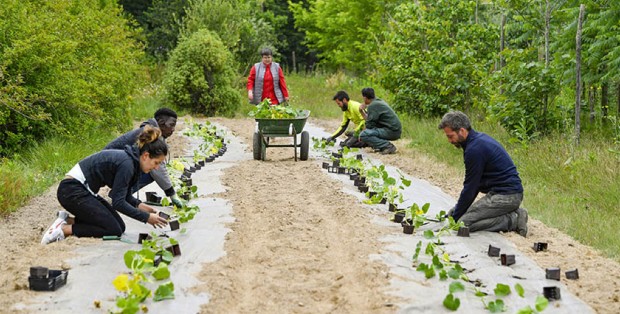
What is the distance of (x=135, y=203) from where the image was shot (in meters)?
8.10

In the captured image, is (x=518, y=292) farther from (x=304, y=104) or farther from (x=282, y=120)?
(x=304, y=104)

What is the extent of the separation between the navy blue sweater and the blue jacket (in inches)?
123

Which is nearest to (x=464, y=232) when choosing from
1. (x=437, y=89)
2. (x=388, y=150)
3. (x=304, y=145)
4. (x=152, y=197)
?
(x=152, y=197)

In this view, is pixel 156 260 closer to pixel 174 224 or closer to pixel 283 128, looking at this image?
pixel 174 224

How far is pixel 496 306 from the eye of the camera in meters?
5.59

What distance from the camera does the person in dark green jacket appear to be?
14875 millimetres

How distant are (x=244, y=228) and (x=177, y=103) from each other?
15.6 m

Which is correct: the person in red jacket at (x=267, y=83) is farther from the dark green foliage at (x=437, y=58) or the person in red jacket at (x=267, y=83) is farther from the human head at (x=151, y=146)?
the human head at (x=151, y=146)

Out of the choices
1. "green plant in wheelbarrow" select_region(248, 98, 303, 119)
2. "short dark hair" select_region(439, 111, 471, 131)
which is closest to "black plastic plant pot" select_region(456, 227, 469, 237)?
"short dark hair" select_region(439, 111, 471, 131)

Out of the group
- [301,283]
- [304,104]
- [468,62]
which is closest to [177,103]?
[304,104]

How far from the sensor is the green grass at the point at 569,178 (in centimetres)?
864

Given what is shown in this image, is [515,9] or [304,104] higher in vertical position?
[515,9]

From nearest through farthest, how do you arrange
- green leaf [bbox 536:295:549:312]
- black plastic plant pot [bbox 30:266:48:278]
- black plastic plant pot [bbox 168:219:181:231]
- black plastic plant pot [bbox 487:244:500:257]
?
green leaf [bbox 536:295:549:312] < black plastic plant pot [bbox 30:266:48:278] < black plastic plant pot [bbox 487:244:500:257] < black plastic plant pot [bbox 168:219:181:231]

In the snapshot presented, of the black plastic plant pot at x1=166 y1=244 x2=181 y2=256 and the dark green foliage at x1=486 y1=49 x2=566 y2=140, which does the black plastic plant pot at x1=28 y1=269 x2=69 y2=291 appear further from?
the dark green foliage at x1=486 y1=49 x2=566 y2=140
